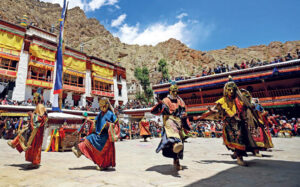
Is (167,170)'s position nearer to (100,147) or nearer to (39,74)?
(100,147)

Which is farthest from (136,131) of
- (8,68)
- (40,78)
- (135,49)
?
(135,49)

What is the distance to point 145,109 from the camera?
25828 millimetres

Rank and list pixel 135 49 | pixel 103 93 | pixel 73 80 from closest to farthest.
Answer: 1. pixel 73 80
2. pixel 103 93
3. pixel 135 49

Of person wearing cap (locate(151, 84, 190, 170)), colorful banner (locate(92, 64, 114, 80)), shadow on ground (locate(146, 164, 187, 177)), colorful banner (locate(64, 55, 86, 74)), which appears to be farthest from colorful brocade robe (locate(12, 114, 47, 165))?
colorful banner (locate(92, 64, 114, 80))

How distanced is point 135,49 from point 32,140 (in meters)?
82.7

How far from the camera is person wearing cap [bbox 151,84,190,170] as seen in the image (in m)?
3.43

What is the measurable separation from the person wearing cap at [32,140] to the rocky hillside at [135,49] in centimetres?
6434

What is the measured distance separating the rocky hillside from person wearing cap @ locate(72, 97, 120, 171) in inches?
2542

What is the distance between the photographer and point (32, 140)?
4.14m

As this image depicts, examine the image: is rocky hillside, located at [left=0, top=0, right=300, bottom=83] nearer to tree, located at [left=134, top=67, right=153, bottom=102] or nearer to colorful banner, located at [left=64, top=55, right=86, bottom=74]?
tree, located at [left=134, top=67, right=153, bottom=102]

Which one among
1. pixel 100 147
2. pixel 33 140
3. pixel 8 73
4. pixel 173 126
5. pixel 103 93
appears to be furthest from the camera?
pixel 103 93

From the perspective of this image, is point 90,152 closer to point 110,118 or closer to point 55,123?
point 110,118

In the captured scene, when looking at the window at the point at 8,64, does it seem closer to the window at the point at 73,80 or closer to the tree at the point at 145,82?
the window at the point at 73,80

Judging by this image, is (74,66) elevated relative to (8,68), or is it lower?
elevated
